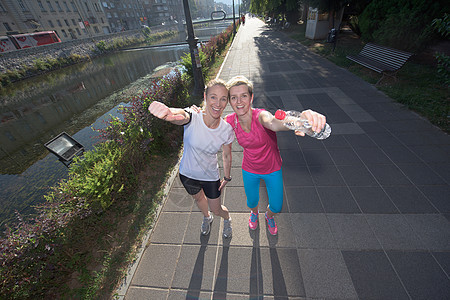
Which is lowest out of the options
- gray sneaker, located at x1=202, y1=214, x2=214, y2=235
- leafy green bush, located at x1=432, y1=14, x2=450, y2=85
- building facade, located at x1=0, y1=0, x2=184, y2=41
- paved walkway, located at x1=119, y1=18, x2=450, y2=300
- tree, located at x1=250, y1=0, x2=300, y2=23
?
paved walkway, located at x1=119, y1=18, x2=450, y2=300

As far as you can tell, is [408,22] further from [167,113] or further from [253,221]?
[167,113]

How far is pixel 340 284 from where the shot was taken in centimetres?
241

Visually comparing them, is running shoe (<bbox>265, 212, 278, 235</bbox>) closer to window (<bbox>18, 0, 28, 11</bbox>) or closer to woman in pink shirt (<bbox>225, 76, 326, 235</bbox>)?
woman in pink shirt (<bbox>225, 76, 326, 235</bbox>)

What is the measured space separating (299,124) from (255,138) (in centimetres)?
66

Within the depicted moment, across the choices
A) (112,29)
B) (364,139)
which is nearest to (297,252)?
(364,139)

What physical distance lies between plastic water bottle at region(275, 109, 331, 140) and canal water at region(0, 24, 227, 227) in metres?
4.04

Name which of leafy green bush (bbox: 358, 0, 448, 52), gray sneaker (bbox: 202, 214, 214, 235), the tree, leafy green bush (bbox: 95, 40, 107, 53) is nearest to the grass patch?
leafy green bush (bbox: 358, 0, 448, 52)

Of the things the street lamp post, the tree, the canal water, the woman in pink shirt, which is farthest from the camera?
the tree

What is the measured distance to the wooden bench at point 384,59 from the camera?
681cm

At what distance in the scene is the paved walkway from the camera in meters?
2.45

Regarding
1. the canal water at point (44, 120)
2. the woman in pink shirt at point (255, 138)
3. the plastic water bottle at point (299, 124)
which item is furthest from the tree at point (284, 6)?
the plastic water bottle at point (299, 124)

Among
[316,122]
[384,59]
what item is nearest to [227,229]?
[316,122]

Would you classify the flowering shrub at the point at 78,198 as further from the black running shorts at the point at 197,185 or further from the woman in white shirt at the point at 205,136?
the woman in white shirt at the point at 205,136

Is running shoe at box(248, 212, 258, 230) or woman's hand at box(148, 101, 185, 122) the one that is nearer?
woman's hand at box(148, 101, 185, 122)
